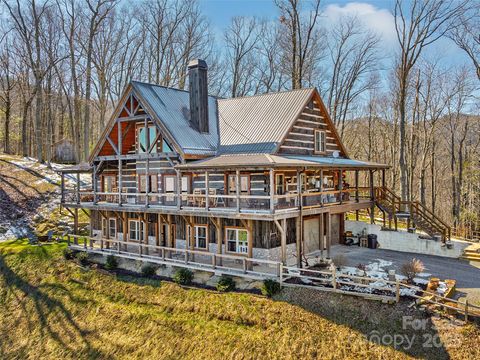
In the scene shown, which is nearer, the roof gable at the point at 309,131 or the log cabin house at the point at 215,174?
the log cabin house at the point at 215,174

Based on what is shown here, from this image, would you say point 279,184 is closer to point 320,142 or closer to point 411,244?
point 320,142

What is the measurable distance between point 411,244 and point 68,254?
756 inches

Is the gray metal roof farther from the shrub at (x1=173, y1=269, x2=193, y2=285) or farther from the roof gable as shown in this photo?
the shrub at (x1=173, y1=269, x2=193, y2=285)

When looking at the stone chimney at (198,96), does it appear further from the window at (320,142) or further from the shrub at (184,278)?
the shrub at (184,278)

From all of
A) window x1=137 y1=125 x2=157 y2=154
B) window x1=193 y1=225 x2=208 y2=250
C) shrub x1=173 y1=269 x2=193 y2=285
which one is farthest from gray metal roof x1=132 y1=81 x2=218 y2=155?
shrub x1=173 y1=269 x2=193 y2=285

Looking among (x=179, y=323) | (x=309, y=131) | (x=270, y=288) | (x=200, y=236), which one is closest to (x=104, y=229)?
(x=200, y=236)

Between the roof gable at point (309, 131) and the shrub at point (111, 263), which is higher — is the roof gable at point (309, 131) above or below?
above

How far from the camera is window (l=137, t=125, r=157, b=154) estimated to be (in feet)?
70.5

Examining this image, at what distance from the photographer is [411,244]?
21734mm

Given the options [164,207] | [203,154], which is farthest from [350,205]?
[164,207]

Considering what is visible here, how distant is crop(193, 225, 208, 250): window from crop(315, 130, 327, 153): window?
320 inches

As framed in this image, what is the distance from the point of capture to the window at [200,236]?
19.8m

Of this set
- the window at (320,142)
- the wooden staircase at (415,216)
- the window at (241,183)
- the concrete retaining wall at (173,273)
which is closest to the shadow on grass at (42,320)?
the concrete retaining wall at (173,273)

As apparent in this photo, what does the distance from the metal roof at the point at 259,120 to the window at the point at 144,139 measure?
3.70 m
